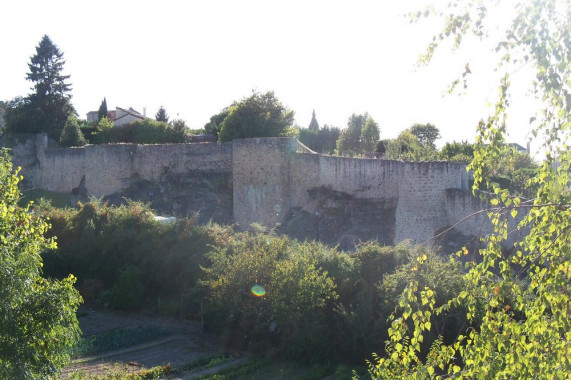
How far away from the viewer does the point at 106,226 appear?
24391 mm

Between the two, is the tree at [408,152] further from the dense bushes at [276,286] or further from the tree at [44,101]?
the tree at [44,101]

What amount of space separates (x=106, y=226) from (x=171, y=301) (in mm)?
4896

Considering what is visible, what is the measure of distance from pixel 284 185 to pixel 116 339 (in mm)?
8991

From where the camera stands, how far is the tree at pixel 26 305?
28.0 ft

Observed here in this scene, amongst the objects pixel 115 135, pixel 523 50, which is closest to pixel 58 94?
pixel 115 135

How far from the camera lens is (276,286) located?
17094mm

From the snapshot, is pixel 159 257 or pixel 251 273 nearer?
pixel 251 273

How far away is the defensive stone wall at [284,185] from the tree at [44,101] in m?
4.91

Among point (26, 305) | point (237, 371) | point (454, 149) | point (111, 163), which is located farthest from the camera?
point (454, 149)

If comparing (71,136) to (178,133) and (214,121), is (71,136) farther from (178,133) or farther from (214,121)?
(214,121)

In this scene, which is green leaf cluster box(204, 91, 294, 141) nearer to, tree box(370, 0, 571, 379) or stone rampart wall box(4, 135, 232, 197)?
stone rampart wall box(4, 135, 232, 197)

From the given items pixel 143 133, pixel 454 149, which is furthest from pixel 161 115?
pixel 454 149

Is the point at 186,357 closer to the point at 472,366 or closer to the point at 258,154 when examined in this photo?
the point at 258,154

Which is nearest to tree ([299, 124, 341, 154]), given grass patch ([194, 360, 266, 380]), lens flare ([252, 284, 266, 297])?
lens flare ([252, 284, 266, 297])
